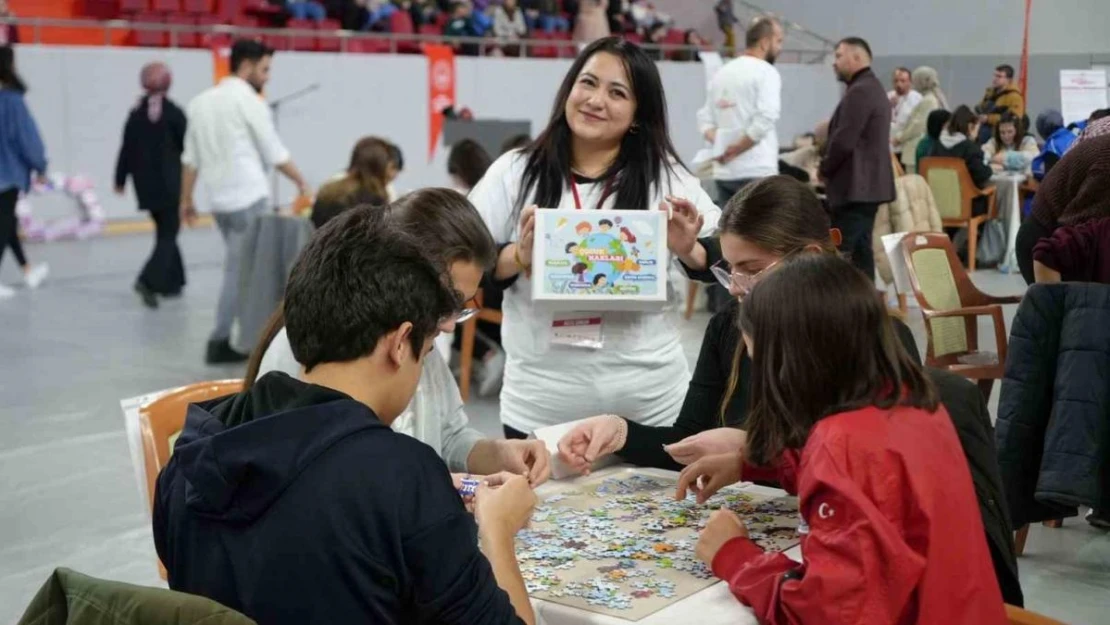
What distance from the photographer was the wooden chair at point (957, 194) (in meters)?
3.91

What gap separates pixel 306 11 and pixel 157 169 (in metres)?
4.85

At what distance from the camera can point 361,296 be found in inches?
60.3

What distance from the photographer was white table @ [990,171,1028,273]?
12.6 feet

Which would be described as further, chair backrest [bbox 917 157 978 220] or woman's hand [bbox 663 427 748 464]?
chair backrest [bbox 917 157 978 220]

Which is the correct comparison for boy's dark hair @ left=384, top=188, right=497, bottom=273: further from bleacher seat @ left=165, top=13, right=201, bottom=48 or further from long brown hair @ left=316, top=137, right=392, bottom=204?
bleacher seat @ left=165, top=13, right=201, bottom=48

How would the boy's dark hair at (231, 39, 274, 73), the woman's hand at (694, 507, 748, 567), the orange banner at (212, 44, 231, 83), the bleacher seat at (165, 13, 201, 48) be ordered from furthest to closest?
the bleacher seat at (165, 13, 201, 48) → the orange banner at (212, 44, 231, 83) → the boy's dark hair at (231, 39, 274, 73) → the woman's hand at (694, 507, 748, 567)

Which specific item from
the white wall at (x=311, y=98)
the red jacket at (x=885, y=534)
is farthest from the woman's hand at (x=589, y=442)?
the white wall at (x=311, y=98)

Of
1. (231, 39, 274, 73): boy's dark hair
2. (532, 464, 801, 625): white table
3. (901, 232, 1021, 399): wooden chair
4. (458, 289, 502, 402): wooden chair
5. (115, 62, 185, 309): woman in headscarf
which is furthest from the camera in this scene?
(115, 62, 185, 309): woman in headscarf

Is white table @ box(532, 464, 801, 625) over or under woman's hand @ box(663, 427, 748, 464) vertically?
under

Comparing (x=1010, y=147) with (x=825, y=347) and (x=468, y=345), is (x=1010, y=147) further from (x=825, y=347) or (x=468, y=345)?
(x=468, y=345)

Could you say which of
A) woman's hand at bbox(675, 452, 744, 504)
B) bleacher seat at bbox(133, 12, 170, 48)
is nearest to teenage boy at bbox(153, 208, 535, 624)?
woman's hand at bbox(675, 452, 744, 504)

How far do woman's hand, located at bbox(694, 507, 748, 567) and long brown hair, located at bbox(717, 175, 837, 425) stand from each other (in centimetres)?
61

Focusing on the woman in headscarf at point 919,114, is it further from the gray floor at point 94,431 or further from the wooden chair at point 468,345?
the wooden chair at point 468,345

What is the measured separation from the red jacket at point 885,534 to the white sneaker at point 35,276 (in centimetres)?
Result: 820
